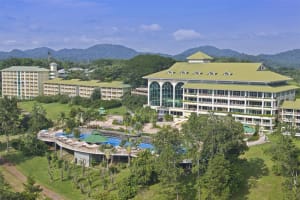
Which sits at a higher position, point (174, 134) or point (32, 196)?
point (174, 134)

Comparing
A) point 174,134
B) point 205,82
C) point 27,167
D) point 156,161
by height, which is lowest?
point 27,167

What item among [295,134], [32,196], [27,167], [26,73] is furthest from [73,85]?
[32,196]

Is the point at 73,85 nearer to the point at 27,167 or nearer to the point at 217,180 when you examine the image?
the point at 27,167

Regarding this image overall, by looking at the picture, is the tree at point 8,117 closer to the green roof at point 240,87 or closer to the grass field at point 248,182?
the grass field at point 248,182

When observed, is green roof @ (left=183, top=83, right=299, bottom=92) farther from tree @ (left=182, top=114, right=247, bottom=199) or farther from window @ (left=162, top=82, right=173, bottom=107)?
tree @ (left=182, top=114, right=247, bottom=199)

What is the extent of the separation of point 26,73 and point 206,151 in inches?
2911

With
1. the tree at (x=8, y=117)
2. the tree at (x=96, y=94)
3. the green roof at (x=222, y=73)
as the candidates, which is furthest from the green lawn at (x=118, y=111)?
the tree at (x=8, y=117)

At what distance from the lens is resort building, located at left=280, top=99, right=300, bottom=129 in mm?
53625

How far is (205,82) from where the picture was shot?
2552 inches

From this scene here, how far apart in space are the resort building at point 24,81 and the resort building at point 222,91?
127ft

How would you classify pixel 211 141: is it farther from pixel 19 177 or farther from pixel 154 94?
pixel 154 94

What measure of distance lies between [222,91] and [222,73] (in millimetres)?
4162

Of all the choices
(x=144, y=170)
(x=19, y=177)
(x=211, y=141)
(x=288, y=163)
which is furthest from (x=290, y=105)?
(x=19, y=177)

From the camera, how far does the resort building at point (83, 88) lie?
8400 cm
